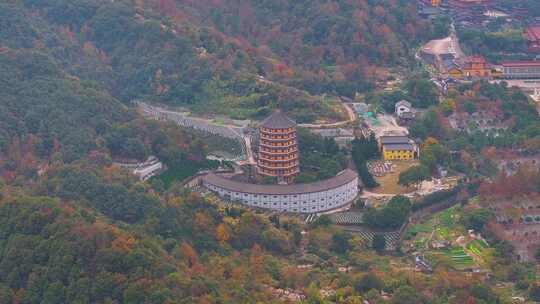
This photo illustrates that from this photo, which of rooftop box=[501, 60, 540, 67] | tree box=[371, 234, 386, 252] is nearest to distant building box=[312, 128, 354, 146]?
tree box=[371, 234, 386, 252]

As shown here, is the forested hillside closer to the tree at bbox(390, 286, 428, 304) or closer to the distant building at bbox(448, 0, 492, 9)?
the distant building at bbox(448, 0, 492, 9)

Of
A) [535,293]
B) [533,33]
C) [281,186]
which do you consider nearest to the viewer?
[535,293]

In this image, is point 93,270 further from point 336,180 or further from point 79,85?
point 79,85

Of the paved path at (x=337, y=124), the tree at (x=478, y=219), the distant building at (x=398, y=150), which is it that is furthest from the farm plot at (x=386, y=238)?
the paved path at (x=337, y=124)

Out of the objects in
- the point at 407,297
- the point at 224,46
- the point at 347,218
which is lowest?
the point at 347,218

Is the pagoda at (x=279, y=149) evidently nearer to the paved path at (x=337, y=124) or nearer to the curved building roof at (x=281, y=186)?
the curved building roof at (x=281, y=186)

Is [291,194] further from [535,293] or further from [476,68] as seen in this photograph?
[476,68]

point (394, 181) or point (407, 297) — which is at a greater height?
point (407, 297)

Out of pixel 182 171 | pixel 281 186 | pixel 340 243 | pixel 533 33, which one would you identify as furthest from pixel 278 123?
pixel 533 33
